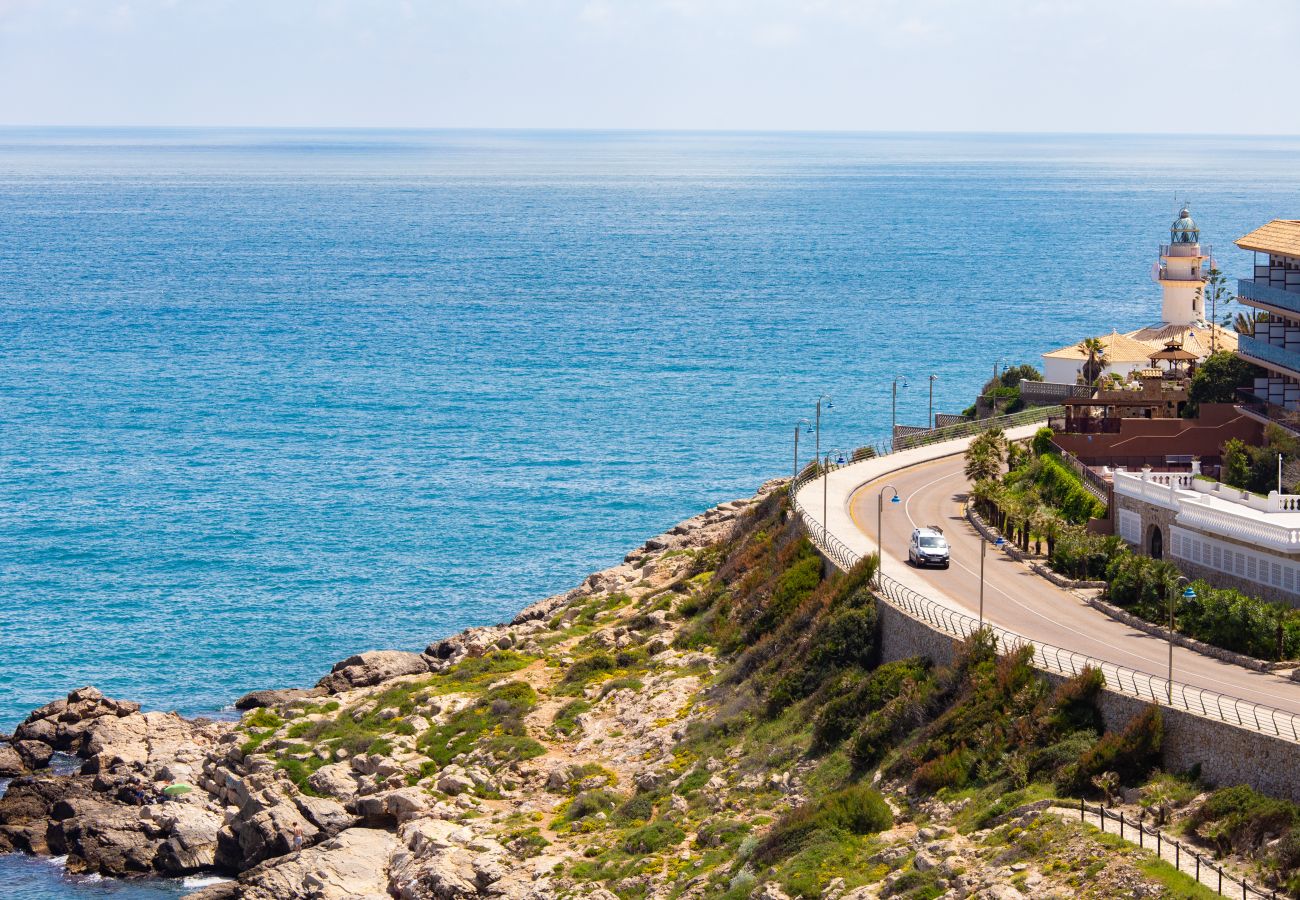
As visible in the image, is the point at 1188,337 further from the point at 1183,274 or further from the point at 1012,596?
the point at 1012,596

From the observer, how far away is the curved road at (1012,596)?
3944cm

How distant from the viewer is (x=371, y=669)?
2491 inches

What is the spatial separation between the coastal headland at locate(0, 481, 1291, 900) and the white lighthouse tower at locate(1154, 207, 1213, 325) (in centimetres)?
3798

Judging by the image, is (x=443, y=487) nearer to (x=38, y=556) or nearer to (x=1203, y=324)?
(x=38, y=556)

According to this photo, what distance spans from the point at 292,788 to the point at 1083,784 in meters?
25.5

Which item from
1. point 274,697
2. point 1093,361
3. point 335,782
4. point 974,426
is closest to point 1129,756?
point 335,782

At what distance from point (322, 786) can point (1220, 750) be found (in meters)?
27.7

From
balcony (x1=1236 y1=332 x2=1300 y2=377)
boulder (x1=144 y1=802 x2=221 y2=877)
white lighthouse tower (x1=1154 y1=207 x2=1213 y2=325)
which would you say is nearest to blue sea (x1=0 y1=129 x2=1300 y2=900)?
boulder (x1=144 y1=802 x2=221 y2=877)

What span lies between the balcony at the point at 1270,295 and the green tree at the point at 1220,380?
2.74m

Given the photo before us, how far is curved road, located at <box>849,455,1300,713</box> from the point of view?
39.4m

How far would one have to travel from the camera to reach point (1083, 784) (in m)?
35.2

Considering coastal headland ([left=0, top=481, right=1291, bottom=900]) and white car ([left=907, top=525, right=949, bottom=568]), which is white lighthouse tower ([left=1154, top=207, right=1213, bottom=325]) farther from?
white car ([left=907, top=525, right=949, bottom=568])

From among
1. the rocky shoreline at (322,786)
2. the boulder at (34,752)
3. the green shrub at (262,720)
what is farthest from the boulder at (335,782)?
the boulder at (34,752)

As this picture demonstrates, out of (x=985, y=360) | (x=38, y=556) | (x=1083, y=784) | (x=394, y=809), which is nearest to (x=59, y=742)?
(x=394, y=809)
